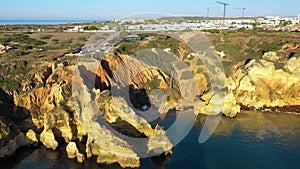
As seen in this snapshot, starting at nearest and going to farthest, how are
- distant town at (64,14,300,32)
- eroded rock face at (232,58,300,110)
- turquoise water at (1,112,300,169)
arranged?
turquoise water at (1,112,300,169) < eroded rock face at (232,58,300,110) < distant town at (64,14,300,32)

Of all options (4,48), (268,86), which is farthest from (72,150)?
(268,86)

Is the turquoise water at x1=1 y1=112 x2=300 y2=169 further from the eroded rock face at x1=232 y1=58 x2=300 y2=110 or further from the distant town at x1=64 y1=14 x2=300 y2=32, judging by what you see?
the distant town at x1=64 y1=14 x2=300 y2=32

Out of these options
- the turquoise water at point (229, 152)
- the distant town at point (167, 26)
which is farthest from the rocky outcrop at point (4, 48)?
the distant town at point (167, 26)

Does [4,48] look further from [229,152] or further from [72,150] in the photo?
[229,152]

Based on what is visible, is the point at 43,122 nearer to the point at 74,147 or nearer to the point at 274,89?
the point at 74,147

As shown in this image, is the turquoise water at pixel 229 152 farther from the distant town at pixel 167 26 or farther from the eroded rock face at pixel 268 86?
the distant town at pixel 167 26

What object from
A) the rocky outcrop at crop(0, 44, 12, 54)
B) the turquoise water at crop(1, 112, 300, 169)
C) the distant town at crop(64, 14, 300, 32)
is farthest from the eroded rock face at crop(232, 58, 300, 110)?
the rocky outcrop at crop(0, 44, 12, 54)
